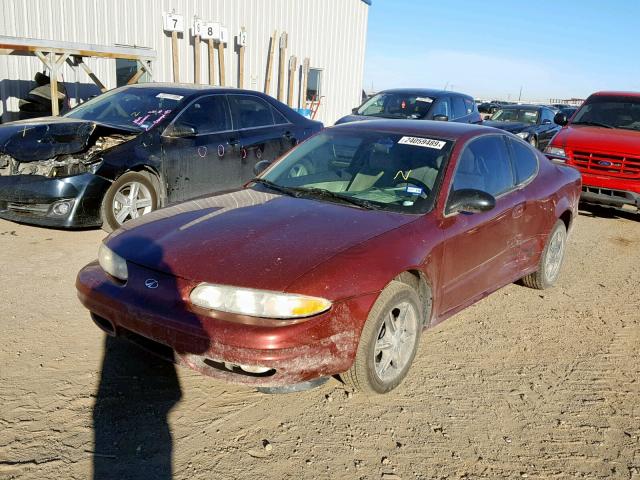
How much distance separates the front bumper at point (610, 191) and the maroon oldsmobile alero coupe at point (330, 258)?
163 inches

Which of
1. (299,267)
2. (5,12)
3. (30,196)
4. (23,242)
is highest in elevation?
(5,12)

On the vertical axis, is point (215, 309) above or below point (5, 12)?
below

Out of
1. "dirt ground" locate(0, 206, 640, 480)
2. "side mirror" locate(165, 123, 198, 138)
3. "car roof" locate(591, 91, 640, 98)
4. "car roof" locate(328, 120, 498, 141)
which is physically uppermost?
"car roof" locate(591, 91, 640, 98)

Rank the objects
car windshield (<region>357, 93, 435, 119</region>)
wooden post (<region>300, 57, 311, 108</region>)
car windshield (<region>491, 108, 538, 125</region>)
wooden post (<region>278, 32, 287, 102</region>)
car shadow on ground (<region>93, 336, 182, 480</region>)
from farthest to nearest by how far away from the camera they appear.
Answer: wooden post (<region>300, 57, 311, 108</region>), wooden post (<region>278, 32, 287, 102</region>), car windshield (<region>491, 108, 538, 125</region>), car windshield (<region>357, 93, 435, 119</region>), car shadow on ground (<region>93, 336, 182, 480</region>)

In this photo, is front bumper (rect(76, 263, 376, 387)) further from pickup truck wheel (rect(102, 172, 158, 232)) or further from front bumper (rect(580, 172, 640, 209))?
front bumper (rect(580, 172, 640, 209))

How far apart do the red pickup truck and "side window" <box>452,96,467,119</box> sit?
2.32m

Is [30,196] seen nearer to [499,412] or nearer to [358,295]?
[358,295]

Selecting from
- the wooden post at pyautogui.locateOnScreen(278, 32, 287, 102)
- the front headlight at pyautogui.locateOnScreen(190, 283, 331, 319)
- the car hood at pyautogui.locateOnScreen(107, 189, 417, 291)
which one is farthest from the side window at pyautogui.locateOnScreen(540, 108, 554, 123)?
the front headlight at pyautogui.locateOnScreen(190, 283, 331, 319)

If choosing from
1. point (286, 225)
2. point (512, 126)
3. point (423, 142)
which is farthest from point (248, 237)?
point (512, 126)

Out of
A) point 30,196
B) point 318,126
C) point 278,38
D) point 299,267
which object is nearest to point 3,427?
point 299,267

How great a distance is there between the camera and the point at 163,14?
13414mm

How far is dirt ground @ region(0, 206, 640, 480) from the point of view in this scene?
2672mm

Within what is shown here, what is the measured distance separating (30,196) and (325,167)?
306 cm

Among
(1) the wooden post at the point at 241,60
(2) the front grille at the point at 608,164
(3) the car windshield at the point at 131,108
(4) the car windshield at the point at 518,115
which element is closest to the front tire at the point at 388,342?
(3) the car windshield at the point at 131,108
